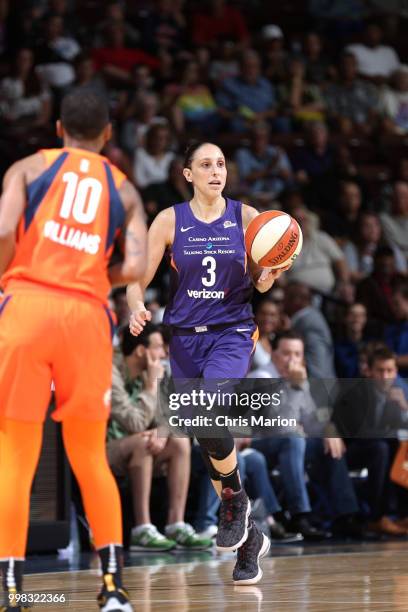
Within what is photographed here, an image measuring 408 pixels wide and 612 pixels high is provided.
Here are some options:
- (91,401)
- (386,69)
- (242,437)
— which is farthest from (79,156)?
(386,69)

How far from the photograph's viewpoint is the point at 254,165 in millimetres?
12117

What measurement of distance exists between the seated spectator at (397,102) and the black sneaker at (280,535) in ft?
21.6

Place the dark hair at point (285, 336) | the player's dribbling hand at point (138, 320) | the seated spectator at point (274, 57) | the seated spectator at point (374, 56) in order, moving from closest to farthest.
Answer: the player's dribbling hand at point (138, 320)
the dark hair at point (285, 336)
the seated spectator at point (274, 57)
the seated spectator at point (374, 56)

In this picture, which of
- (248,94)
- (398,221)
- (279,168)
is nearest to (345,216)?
(398,221)

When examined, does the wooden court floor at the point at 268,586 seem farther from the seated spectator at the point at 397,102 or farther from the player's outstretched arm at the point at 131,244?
the seated spectator at the point at 397,102

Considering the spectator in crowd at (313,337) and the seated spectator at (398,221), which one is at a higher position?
the seated spectator at (398,221)

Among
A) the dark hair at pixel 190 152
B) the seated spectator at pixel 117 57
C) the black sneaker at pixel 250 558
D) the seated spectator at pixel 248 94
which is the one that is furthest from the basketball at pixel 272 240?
the seated spectator at pixel 248 94

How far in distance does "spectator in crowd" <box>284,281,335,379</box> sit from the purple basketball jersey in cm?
376

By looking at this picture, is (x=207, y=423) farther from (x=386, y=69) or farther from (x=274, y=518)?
(x=386, y=69)

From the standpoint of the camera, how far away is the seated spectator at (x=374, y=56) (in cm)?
1427

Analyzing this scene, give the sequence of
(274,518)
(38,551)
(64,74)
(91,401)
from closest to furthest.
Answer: (91,401)
(38,551)
(274,518)
(64,74)

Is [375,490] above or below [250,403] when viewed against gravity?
below

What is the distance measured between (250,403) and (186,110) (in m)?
5.30

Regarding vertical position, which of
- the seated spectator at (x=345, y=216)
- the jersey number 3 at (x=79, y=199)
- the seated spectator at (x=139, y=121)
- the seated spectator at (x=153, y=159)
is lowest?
the jersey number 3 at (x=79, y=199)
